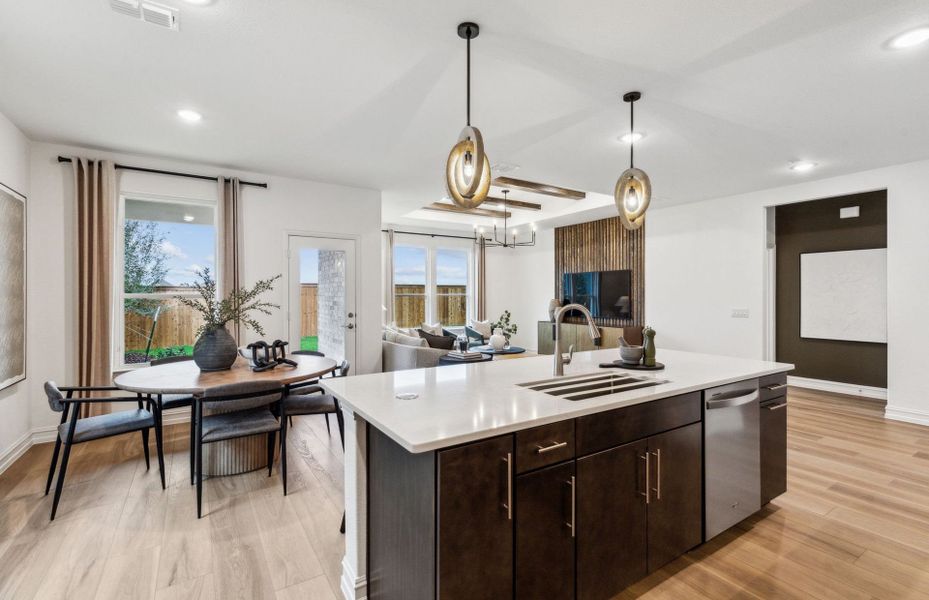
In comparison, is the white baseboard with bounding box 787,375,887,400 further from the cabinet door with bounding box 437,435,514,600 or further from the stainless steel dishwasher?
the cabinet door with bounding box 437,435,514,600

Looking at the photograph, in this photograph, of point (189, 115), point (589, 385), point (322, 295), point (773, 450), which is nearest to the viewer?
point (589, 385)

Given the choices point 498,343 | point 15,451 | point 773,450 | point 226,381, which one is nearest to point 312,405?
point 226,381

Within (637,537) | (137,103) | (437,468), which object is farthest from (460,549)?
(137,103)

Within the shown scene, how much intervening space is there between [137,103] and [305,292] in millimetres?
2483

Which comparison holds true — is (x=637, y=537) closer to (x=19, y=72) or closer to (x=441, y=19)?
(x=441, y=19)

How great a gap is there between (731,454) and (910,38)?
2376 millimetres

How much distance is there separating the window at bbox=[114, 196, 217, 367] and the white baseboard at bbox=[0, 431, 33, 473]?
2.79 ft

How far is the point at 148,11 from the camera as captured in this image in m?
2.04

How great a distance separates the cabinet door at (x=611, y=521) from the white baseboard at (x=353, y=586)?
0.85m

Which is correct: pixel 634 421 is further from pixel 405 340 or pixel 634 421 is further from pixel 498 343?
pixel 498 343

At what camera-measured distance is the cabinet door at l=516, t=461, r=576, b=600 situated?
57.7 inches

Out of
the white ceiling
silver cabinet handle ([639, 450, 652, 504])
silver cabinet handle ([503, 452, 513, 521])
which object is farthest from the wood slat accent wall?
silver cabinet handle ([503, 452, 513, 521])

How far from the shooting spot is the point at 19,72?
2.63 metres

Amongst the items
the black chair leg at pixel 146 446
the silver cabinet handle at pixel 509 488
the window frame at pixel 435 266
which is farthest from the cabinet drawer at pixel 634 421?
the window frame at pixel 435 266
